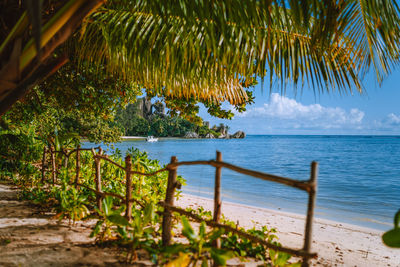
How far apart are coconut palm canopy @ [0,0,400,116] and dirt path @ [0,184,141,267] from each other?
1.30 meters

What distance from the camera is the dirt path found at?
208 centimetres

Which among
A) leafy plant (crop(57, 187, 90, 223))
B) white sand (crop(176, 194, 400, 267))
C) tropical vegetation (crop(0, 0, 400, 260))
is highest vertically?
tropical vegetation (crop(0, 0, 400, 260))

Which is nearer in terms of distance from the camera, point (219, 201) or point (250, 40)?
point (219, 201)

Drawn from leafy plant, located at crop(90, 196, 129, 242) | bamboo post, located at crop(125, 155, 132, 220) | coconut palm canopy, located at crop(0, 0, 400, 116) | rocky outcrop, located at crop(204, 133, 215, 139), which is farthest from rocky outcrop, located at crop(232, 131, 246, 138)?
leafy plant, located at crop(90, 196, 129, 242)

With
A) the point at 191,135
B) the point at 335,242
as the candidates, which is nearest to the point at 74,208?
the point at 335,242

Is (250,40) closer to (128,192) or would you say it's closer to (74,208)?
(128,192)

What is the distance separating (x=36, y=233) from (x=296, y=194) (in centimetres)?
Answer: 891

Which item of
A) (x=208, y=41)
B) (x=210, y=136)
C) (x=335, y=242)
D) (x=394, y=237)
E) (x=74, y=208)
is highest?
(x=208, y=41)

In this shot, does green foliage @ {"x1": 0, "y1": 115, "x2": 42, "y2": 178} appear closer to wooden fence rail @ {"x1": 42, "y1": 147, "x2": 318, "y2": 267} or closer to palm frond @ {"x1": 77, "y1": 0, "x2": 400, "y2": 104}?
wooden fence rail @ {"x1": 42, "y1": 147, "x2": 318, "y2": 267}

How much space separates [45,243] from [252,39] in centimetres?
260

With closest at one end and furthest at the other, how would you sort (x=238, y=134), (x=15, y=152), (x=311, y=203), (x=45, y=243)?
(x=311, y=203) → (x=45, y=243) → (x=15, y=152) → (x=238, y=134)

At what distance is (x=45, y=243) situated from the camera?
7.97 feet

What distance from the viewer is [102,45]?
9.02ft

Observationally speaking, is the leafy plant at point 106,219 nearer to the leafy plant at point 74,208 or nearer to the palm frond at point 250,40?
the leafy plant at point 74,208
